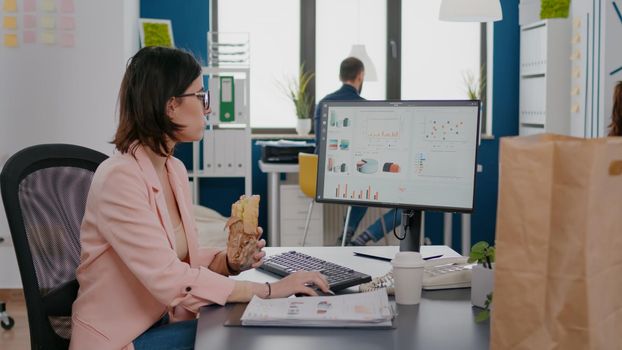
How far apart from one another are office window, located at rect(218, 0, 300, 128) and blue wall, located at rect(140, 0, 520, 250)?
11.1 inches

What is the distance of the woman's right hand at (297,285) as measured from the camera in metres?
1.73

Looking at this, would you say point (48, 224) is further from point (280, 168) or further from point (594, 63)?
point (594, 63)

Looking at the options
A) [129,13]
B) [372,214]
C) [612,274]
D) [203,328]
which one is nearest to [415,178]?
[203,328]

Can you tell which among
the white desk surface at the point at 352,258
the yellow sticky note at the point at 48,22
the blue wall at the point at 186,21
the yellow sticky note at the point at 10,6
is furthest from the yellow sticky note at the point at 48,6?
the white desk surface at the point at 352,258

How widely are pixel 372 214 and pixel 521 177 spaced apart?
4992 millimetres

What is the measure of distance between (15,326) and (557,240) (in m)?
3.70

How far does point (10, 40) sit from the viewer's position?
455cm

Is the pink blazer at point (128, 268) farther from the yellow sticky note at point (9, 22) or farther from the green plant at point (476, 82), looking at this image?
the green plant at point (476, 82)

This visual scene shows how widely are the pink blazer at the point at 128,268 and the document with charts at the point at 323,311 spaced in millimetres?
148

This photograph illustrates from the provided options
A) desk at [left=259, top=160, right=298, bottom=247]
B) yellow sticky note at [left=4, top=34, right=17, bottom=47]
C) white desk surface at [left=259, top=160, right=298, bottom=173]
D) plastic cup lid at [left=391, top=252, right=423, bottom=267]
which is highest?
yellow sticky note at [left=4, top=34, right=17, bottom=47]

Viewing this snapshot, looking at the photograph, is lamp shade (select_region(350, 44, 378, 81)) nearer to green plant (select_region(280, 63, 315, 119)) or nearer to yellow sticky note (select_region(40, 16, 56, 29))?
green plant (select_region(280, 63, 315, 119))

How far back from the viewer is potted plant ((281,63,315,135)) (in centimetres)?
600

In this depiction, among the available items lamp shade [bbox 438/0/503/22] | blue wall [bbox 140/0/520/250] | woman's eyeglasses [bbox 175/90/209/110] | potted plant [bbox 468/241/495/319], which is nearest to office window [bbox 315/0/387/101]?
blue wall [bbox 140/0/520/250]

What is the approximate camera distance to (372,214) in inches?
235
